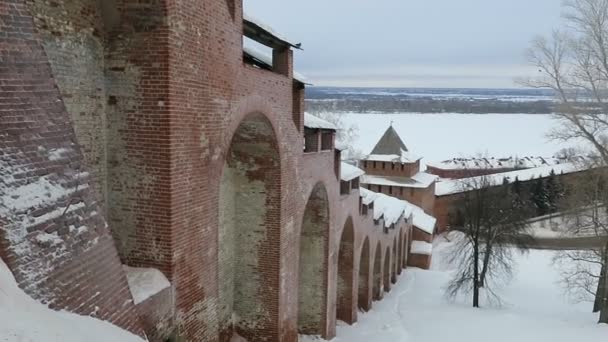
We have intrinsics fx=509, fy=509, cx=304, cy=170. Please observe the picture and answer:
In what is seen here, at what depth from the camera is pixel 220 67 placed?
7.44 metres

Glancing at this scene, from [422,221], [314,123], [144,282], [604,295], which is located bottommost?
[422,221]

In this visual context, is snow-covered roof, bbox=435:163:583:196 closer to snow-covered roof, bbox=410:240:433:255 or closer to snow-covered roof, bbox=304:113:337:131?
snow-covered roof, bbox=410:240:433:255

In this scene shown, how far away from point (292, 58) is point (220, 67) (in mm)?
3683

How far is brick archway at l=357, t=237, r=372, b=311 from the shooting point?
21.3 m

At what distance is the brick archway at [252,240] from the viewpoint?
10211 mm

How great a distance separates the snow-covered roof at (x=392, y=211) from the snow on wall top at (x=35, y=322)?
17047 mm

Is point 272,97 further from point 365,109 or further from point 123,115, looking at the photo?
point 365,109

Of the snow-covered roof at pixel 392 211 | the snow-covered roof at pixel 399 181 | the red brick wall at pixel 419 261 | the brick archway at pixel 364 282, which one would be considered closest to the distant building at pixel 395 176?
the snow-covered roof at pixel 399 181

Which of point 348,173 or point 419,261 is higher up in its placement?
point 348,173

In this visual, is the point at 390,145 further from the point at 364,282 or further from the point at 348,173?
the point at 348,173

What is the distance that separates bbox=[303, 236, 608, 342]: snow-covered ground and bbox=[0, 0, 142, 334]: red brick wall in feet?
39.9

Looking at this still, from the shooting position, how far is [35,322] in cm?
336

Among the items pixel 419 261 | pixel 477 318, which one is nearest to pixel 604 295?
pixel 477 318

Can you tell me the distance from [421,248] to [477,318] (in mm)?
16828
